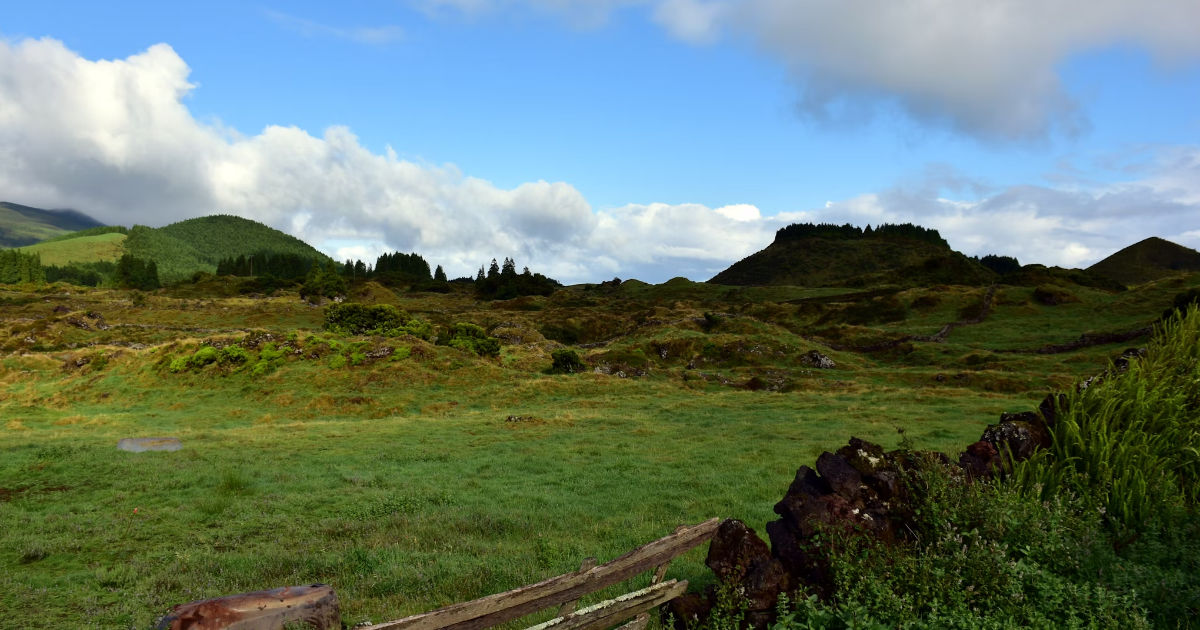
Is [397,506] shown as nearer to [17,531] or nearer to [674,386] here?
[17,531]

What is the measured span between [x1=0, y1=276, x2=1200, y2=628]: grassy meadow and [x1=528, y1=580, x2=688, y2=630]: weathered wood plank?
2068 millimetres

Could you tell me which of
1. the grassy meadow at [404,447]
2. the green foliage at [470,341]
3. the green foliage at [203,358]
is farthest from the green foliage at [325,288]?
the green foliage at [203,358]

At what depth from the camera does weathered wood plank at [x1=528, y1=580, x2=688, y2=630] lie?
627 centimetres

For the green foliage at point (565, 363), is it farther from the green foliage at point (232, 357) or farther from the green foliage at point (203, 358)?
the green foliage at point (203, 358)

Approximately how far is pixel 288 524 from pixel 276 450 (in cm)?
987

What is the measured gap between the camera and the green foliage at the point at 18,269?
147750 mm

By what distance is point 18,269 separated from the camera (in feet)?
492

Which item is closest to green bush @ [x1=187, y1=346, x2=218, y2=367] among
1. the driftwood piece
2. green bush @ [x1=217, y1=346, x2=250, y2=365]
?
green bush @ [x1=217, y1=346, x2=250, y2=365]

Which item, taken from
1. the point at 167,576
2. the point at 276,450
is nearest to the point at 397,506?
the point at 167,576

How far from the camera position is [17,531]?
12.2 meters

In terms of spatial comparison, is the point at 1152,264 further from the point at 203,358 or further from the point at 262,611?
the point at 262,611

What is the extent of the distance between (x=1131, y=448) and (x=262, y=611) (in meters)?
12.6

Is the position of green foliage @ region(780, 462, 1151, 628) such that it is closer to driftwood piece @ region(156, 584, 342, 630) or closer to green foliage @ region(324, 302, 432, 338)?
driftwood piece @ region(156, 584, 342, 630)

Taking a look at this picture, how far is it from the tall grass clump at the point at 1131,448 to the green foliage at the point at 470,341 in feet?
131
